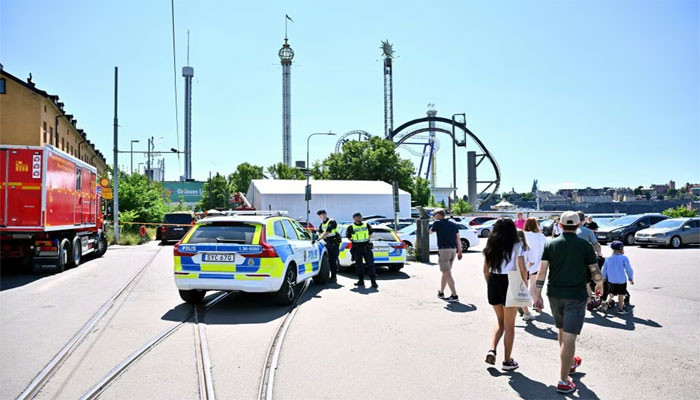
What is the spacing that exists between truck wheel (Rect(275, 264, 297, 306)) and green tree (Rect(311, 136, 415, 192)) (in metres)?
54.0

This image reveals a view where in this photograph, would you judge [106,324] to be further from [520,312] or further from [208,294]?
[520,312]

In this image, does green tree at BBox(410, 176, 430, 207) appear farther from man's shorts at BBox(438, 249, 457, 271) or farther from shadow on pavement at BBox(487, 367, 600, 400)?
shadow on pavement at BBox(487, 367, 600, 400)

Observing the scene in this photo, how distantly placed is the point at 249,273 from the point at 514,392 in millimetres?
4906

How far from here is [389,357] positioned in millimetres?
5906

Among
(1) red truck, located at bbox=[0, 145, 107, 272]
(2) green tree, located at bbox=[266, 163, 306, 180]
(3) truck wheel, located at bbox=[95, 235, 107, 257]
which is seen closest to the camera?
(1) red truck, located at bbox=[0, 145, 107, 272]

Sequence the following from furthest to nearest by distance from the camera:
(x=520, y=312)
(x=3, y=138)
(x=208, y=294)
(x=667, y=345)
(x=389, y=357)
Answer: (x=3, y=138), (x=208, y=294), (x=520, y=312), (x=667, y=345), (x=389, y=357)

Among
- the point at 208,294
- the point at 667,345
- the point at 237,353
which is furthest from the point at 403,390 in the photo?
the point at 208,294

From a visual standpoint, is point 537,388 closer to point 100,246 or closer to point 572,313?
point 572,313

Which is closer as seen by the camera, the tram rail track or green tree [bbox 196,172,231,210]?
the tram rail track

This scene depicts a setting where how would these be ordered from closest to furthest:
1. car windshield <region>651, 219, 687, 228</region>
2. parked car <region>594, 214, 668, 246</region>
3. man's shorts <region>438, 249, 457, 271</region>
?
man's shorts <region>438, 249, 457, 271</region>, car windshield <region>651, 219, 687, 228</region>, parked car <region>594, 214, 668, 246</region>

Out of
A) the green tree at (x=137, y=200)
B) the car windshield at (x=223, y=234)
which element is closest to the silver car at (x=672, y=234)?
the car windshield at (x=223, y=234)

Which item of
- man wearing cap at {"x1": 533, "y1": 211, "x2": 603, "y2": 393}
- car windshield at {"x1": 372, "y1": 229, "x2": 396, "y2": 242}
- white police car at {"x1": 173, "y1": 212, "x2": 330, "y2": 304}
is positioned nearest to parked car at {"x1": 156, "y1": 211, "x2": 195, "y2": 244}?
car windshield at {"x1": 372, "y1": 229, "x2": 396, "y2": 242}

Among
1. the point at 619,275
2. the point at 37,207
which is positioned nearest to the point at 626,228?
the point at 619,275

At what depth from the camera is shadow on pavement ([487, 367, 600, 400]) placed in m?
4.71
